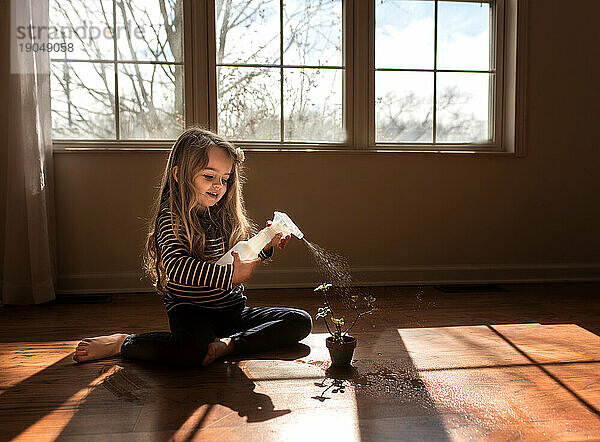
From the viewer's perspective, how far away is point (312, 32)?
2.95m

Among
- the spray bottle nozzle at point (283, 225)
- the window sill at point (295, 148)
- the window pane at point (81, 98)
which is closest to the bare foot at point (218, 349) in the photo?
the spray bottle nozzle at point (283, 225)

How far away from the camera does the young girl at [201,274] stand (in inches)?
66.0

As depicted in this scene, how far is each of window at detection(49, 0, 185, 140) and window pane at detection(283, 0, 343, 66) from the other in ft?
1.69

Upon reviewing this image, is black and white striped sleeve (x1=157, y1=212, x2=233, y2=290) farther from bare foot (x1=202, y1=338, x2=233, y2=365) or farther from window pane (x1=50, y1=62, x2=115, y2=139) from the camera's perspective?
window pane (x1=50, y1=62, x2=115, y2=139)

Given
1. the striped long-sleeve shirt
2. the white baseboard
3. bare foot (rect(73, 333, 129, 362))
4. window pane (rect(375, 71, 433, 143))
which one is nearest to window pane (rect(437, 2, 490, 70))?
window pane (rect(375, 71, 433, 143))

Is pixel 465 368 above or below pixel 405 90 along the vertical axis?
below

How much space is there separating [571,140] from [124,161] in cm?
221

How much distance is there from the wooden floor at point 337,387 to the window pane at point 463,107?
1.13m

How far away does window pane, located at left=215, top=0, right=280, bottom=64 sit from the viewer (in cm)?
288

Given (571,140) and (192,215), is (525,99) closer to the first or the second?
(571,140)

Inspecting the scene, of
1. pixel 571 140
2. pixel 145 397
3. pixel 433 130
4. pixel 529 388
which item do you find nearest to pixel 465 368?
pixel 529 388

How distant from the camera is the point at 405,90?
3027mm

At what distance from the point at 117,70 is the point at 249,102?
2.04 ft

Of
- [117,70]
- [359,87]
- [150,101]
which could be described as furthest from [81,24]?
[359,87]
